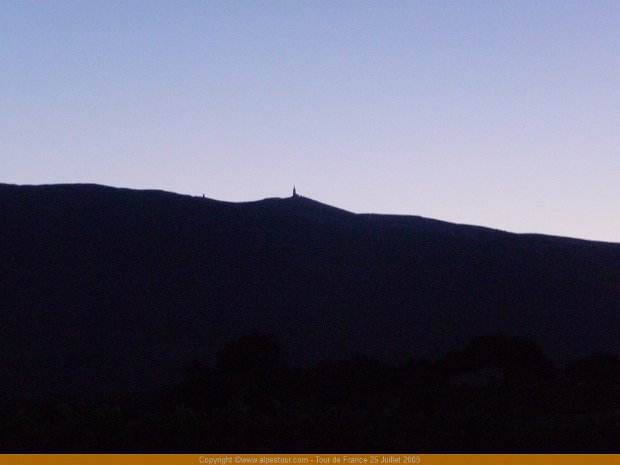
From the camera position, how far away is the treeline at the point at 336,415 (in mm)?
10148

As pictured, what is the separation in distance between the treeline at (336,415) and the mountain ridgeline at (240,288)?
21.5ft

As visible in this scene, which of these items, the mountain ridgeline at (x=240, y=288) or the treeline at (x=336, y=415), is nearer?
the treeline at (x=336, y=415)

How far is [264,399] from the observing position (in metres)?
19.9

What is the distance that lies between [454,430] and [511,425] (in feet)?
2.22

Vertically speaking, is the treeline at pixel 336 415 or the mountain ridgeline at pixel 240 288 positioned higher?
the mountain ridgeline at pixel 240 288

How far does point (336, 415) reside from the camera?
37.2ft

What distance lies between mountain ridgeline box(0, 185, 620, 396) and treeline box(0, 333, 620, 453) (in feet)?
21.5

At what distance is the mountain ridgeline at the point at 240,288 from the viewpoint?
29453 mm

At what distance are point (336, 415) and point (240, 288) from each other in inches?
942

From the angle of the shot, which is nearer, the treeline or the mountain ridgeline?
the treeline

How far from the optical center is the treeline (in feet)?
33.3

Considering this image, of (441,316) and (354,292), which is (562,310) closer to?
(441,316)

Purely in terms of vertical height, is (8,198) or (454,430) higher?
(8,198)

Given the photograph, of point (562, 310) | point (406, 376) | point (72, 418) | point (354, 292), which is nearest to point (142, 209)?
point (354, 292)
